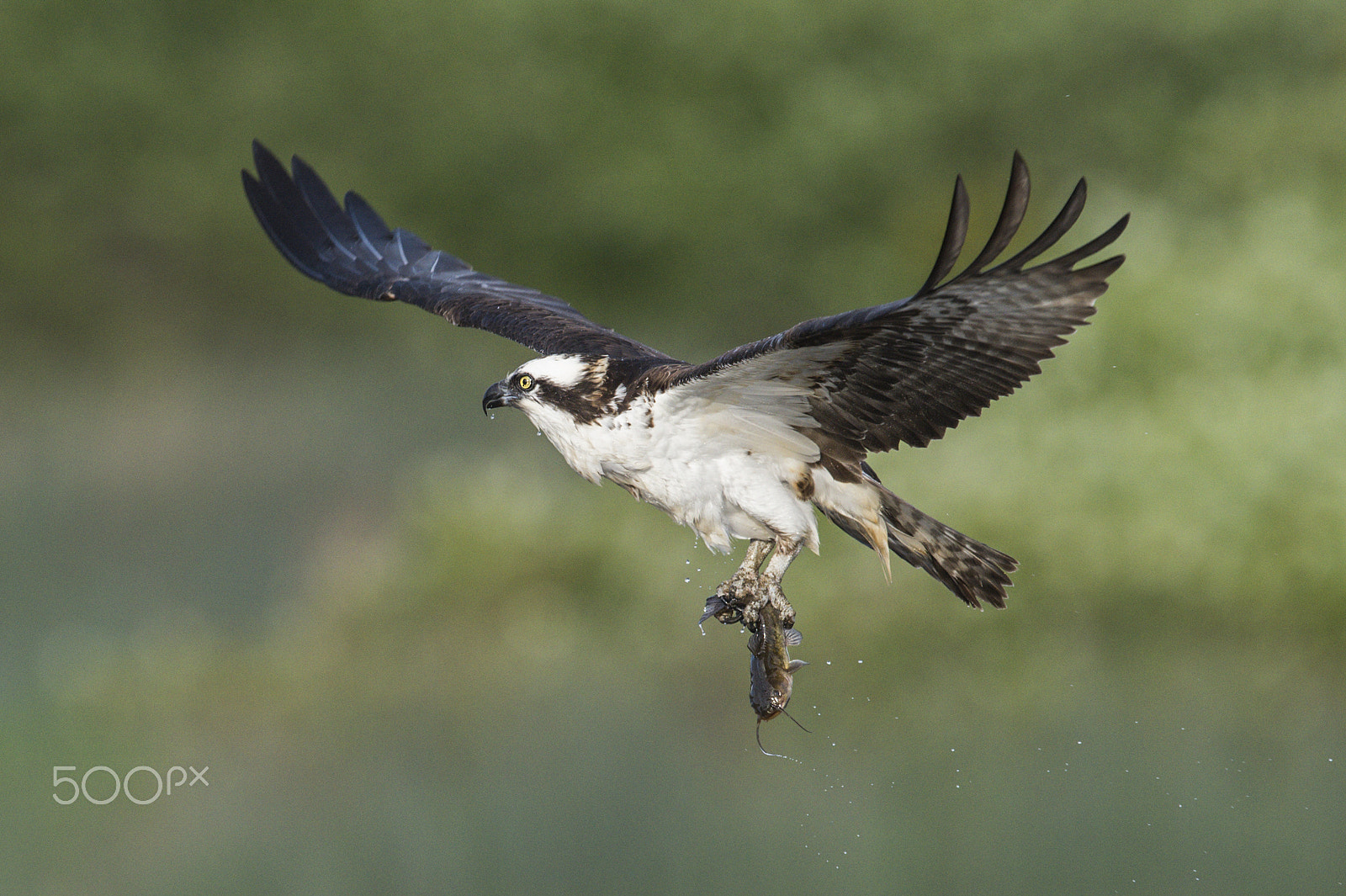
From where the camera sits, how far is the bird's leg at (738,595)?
474cm

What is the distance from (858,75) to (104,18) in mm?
11157

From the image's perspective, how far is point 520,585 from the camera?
1714 centimetres

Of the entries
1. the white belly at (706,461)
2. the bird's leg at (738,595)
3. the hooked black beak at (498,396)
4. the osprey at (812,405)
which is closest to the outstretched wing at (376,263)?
the osprey at (812,405)

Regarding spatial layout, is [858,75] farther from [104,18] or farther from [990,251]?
[990,251]

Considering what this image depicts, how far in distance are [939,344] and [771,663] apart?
116 centimetres

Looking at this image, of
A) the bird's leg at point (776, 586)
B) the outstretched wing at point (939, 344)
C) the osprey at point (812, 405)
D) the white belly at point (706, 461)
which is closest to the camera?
the outstretched wing at point (939, 344)

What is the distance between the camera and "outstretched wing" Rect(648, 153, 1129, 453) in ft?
12.2

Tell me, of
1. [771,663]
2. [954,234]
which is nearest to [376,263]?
[771,663]

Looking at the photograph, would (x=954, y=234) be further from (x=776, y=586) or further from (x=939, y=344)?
(x=776, y=586)

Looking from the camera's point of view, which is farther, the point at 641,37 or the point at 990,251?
the point at 641,37

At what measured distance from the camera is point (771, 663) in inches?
185

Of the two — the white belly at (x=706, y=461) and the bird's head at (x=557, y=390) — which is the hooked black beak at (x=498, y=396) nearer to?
the bird's head at (x=557, y=390)

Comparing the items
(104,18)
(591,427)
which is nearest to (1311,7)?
(104,18)

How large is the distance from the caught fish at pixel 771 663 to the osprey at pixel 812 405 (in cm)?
4
